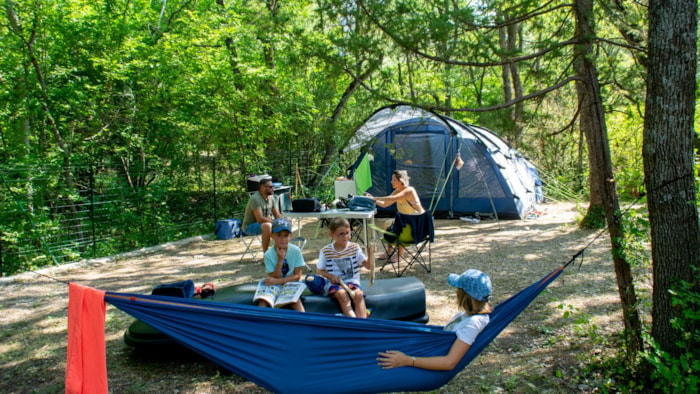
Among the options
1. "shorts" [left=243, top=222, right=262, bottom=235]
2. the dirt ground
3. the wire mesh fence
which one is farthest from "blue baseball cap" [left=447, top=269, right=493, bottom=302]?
the wire mesh fence

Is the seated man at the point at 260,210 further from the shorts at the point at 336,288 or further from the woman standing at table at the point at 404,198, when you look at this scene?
the shorts at the point at 336,288

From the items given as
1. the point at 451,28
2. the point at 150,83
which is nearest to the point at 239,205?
the point at 150,83

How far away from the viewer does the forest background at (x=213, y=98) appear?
3.43 m

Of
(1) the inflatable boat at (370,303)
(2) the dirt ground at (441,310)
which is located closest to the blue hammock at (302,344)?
(2) the dirt ground at (441,310)

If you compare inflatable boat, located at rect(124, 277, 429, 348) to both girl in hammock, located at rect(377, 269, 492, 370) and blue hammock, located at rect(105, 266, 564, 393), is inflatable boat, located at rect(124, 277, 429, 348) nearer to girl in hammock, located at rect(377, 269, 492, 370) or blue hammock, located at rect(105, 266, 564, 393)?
blue hammock, located at rect(105, 266, 564, 393)

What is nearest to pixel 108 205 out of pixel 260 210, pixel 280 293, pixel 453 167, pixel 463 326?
pixel 260 210

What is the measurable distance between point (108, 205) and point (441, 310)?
574 centimetres

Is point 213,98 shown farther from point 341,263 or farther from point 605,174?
point 605,174

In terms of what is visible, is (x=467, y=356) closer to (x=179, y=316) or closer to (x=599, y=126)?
(x=179, y=316)

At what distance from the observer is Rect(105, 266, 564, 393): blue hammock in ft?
7.03

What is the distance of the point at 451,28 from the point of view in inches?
129

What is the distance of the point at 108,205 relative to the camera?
292 inches

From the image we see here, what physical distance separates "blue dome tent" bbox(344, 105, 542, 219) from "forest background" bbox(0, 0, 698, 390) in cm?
81

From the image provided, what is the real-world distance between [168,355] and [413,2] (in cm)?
301
